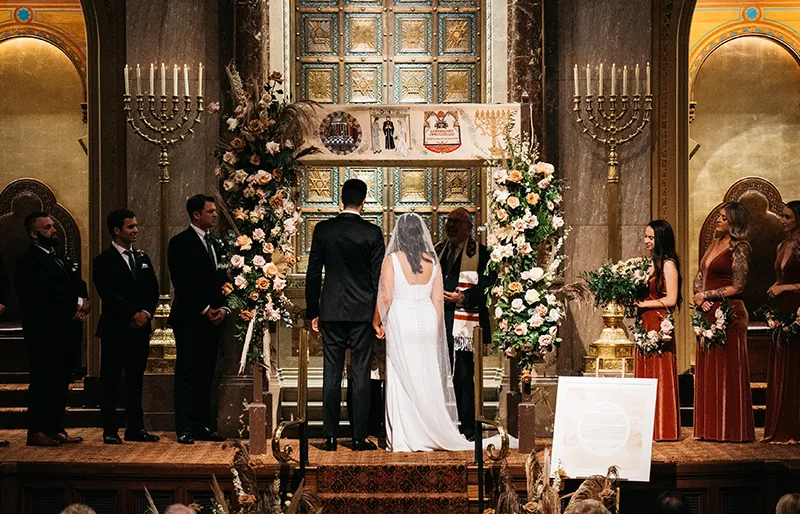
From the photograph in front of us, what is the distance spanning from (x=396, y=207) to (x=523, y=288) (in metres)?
2.71

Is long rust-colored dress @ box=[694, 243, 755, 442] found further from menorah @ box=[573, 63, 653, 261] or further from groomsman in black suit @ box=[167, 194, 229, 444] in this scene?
groomsman in black suit @ box=[167, 194, 229, 444]

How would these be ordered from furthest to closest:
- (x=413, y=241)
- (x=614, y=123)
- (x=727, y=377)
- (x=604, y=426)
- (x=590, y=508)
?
1. (x=614, y=123)
2. (x=727, y=377)
3. (x=413, y=241)
4. (x=604, y=426)
5. (x=590, y=508)

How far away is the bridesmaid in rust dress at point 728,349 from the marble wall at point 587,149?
1117mm

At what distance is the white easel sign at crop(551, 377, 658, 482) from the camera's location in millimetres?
7406

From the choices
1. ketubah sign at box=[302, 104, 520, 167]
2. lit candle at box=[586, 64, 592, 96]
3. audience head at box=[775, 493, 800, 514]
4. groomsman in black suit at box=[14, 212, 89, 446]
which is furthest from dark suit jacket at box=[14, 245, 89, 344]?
audience head at box=[775, 493, 800, 514]

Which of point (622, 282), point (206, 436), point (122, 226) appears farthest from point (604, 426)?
point (122, 226)

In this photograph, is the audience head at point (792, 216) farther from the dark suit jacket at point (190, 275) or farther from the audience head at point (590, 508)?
the audience head at point (590, 508)

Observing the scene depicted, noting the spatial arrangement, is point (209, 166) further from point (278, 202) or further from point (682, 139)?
point (682, 139)

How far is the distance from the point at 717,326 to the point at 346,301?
2935mm

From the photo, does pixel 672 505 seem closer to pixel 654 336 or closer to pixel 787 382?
pixel 654 336

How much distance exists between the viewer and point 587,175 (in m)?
10.3

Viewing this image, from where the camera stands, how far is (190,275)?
30.6 feet

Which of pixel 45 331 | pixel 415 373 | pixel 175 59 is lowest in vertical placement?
pixel 415 373

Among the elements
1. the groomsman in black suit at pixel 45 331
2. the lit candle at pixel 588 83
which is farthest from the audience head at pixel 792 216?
the groomsman in black suit at pixel 45 331
